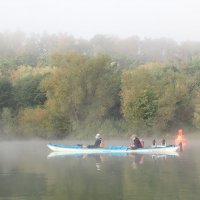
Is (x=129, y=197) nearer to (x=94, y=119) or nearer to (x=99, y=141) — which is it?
(x=99, y=141)

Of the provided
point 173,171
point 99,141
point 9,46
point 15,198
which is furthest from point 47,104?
point 9,46

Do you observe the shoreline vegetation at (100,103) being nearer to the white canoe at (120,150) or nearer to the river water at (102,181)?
the white canoe at (120,150)

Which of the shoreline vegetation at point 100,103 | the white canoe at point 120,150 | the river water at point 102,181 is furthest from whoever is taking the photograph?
the shoreline vegetation at point 100,103

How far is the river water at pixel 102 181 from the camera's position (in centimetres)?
2234

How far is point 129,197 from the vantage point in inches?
851

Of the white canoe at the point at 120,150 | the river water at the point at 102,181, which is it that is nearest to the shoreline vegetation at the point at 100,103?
the white canoe at the point at 120,150

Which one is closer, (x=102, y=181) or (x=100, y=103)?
(x=102, y=181)

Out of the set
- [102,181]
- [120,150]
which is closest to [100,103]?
[120,150]

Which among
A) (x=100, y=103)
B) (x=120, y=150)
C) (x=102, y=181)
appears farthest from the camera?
(x=100, y=103)

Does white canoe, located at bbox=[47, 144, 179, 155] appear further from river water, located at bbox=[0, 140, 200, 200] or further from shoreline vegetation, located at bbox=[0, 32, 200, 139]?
shoreline vegetation, located at bbox=[0, 32, 200, 139]

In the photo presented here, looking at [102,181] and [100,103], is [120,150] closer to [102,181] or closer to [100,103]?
[102,181]

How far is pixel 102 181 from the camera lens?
26562mm

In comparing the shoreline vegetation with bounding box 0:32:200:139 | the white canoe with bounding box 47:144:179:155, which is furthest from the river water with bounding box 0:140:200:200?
the shoreline vegetation with bounding box 0:32:200:139

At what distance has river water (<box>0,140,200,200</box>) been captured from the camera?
880 inches
